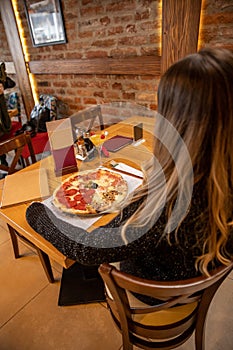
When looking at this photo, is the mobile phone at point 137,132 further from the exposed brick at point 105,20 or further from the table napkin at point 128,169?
the exposed brick at point 105,20

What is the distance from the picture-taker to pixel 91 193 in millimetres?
1016

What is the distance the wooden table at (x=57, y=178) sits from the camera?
2.74 feet

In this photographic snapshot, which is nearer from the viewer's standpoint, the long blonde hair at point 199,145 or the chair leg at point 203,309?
the long blonde hair at point 199,145

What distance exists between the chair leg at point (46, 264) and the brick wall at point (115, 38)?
168cm

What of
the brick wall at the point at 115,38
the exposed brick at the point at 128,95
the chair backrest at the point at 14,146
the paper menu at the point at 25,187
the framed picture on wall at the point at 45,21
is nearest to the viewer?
the paper menu at the point at 25,187

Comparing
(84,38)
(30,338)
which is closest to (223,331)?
(30,338)

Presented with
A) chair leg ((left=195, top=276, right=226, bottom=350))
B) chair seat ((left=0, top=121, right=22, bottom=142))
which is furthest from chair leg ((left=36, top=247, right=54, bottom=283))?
chair seat ((left=0, top=121, right=22, bottom=142))

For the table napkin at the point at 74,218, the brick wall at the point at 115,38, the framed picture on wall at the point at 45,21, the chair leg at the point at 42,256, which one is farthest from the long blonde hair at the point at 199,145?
the framed picture on wall at the point at 45,21

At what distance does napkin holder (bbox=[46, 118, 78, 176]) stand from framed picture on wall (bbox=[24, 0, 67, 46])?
1978 millimetres

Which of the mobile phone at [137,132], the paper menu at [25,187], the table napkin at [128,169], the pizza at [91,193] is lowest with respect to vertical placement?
the paper menu at [25,187]

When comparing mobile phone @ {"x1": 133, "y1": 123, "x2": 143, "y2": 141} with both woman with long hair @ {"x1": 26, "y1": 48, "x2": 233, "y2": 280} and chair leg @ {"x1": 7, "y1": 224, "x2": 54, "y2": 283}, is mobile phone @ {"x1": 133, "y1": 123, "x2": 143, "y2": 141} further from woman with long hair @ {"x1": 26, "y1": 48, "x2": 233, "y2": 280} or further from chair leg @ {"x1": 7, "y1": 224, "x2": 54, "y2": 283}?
chair leg @ {"x1": 7, "y1": 224, "x2": 54, "y2": 283}

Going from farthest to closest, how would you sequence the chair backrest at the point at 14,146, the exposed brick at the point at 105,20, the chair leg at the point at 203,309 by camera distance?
the exposed brick at the point at 105,20, the chair backrest at the point at 14,146, the chair leg at the point at 203,309

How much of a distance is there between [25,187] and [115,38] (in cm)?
183

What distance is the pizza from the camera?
3.06ft
